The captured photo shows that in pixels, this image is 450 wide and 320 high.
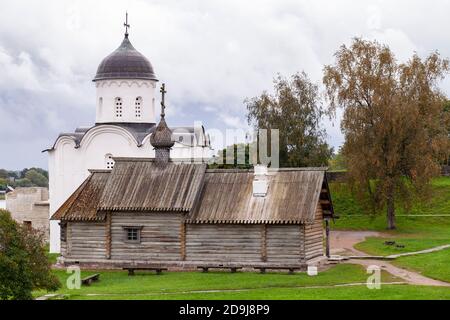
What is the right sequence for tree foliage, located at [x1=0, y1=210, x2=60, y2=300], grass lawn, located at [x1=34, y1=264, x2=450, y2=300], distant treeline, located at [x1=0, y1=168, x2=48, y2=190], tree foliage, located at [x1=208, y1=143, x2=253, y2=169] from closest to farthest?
tree foliage, located at [x1=0, y1=210, x2=60, y2=300]
grass lawn, located at [x1=34, y1=264, x2=450, y2=300]
tree foliage, located at [x1=208, y1=143, x2=253, y2=169]
distant treeline, located at [x1=0, y1=168, x2=48, y2=190]

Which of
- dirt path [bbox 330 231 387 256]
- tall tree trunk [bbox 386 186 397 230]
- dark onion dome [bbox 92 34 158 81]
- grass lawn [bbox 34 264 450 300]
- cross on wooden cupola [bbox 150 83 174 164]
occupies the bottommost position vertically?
grass lawn [bbox 34 264 450 300]

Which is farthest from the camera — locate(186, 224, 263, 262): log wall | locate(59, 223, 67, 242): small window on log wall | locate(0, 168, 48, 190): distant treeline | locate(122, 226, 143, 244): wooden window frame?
locate(0, 168, 48, 190): distant treeline

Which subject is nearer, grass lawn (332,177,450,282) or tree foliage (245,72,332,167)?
grass lawn (332,177,450,282)

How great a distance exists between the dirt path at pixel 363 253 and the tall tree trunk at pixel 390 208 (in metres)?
1.61

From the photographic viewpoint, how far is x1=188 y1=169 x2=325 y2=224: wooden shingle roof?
128 ft

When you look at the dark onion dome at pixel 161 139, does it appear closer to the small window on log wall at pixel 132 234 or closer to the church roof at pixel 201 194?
the church roof at pixel 201 194

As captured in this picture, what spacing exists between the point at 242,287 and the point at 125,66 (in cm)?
2703

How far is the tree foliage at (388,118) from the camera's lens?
182ft

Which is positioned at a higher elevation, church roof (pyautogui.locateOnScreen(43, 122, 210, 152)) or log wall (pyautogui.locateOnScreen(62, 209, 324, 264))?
church roof (pyautogui.locateOnScreen(43, 122, 210, 152))

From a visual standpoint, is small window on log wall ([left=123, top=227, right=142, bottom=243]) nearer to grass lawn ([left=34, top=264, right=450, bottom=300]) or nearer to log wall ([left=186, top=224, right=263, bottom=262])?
grass lawn ([left=34, top=264, right=450, bottom=300])

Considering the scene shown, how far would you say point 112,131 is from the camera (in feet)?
185

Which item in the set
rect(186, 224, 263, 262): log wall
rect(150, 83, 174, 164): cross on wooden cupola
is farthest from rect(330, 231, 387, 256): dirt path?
rect(150, 83, 174, 164): cross on wooden cupola

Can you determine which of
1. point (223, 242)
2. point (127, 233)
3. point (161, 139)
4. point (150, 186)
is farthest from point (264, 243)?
point (161, 139)
